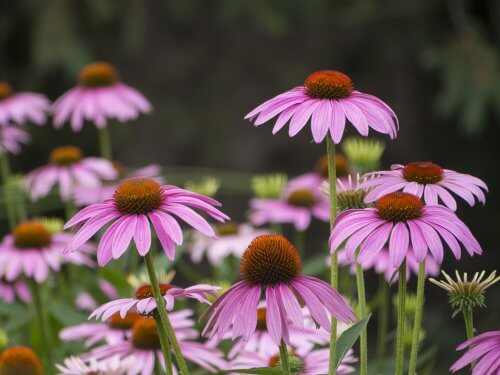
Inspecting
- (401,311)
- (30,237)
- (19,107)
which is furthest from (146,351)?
(19,107)

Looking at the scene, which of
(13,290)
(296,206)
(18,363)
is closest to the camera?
(18,363)

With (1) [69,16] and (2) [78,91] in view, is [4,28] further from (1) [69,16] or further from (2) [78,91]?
(2) [78,91]

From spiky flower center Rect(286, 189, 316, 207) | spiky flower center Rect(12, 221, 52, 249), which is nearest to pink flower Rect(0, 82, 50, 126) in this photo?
spiky flower center Rect(12, 221, 52, 249)

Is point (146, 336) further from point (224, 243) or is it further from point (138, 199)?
point (224, 243)

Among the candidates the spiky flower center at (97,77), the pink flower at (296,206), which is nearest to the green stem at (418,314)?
the pink flower at (296,206)

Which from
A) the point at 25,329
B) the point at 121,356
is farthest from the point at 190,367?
the point at 25,329
